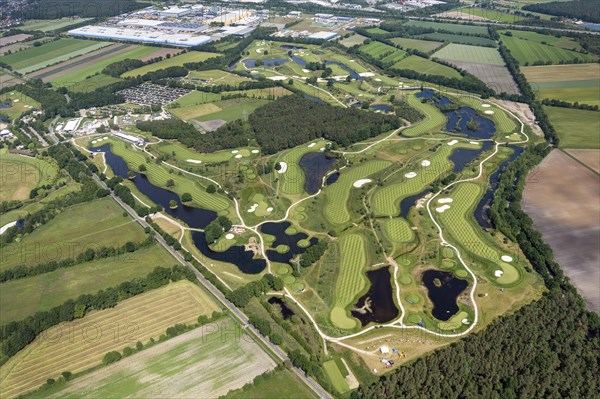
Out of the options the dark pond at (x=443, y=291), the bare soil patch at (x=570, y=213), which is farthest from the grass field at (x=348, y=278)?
the bare soil patch at (x=570, y=213)

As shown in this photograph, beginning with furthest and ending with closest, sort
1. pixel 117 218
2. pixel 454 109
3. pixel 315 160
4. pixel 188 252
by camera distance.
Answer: pixel 454 109 → pixel 315 160 → pixel 117 218 → pixel 188 252

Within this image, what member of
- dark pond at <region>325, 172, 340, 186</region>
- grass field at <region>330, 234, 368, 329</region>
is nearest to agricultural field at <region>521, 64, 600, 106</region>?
dark pond at <region>325, 172, 340, 186</region>

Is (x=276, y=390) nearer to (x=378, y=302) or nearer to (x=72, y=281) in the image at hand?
(x=378, y=302)

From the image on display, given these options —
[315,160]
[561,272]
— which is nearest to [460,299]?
[561,272]

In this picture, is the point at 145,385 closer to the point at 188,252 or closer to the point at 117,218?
Result: the point at 188,252

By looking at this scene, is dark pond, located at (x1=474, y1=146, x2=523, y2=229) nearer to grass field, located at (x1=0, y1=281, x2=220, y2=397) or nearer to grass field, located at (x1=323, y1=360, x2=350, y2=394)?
grass field, located at (x1=323, y1=360, x2=350, y2=394)

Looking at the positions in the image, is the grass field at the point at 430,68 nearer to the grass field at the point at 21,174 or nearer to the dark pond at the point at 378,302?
the dark pond at the point at 378,302

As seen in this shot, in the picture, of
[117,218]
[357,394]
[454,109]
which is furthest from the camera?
[454,109]
